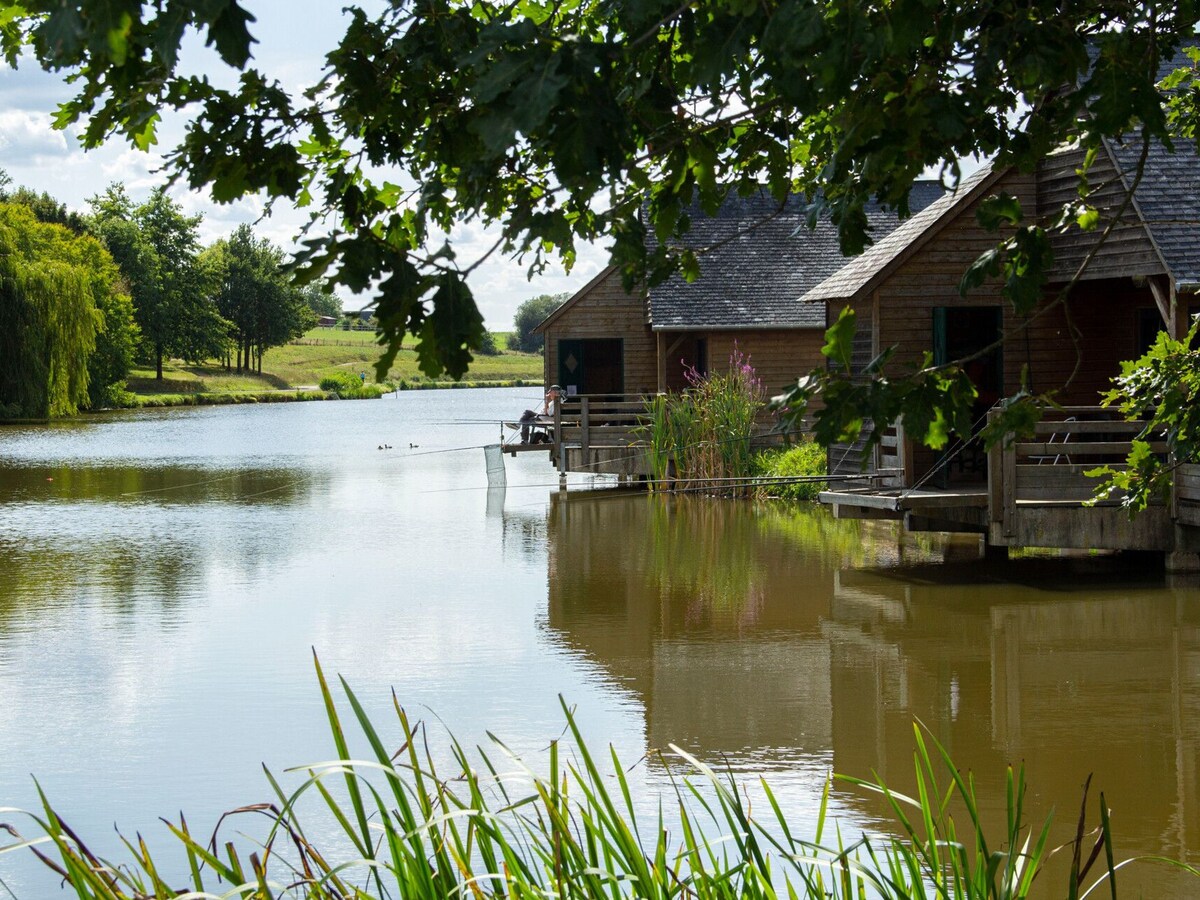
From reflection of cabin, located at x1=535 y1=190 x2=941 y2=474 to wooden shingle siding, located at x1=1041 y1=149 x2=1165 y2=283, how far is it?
30.6ft

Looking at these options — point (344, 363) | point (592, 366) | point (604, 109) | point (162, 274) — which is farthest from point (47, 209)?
point (604, 109)

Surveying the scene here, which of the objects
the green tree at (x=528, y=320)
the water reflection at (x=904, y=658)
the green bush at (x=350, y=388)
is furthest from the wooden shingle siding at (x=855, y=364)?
the green tree at (x=528, y=320)

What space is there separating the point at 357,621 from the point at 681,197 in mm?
9577

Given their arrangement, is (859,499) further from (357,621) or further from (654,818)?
(654,818)

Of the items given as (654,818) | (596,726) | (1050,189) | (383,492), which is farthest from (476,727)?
(383,492)

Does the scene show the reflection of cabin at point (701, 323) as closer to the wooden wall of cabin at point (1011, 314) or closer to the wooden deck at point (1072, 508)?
the wooden wall of cabin at point (1011, 314)

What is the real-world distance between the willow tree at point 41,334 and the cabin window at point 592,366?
85.0 ft

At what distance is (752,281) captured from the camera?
2758 cm

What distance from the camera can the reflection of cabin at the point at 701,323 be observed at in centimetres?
2659

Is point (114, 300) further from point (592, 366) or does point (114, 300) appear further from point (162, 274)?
point (592, 366)

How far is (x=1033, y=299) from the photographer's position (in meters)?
4.06

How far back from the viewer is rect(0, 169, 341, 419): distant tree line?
49.0 m

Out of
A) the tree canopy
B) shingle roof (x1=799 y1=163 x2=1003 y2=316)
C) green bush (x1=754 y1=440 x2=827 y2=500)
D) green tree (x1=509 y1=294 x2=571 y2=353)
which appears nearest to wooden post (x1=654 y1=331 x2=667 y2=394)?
green bush (x1=754 y1=440 x2=827 y2=500)

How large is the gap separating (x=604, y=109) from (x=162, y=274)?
88.9 meters
